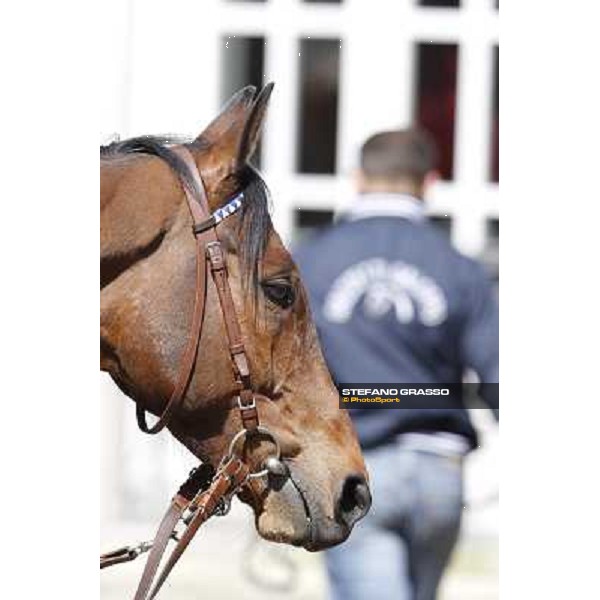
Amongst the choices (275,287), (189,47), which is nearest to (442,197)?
(189,47)

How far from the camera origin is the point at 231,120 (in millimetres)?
2973

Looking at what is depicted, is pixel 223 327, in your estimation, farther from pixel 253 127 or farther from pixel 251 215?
pixel 253 127

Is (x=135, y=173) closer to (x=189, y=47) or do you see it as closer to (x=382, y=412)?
(x=382, y=412)

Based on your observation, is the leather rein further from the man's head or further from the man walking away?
the man's head

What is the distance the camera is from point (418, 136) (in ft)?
12.5

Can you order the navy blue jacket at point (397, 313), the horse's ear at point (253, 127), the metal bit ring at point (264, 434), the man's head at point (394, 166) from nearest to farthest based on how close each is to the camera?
the horse's ear at point (253, 127) < the metal bit ring at point (264, 434) < the navy blue jacket at point (397, 313) < the man's head at point (394, 166)

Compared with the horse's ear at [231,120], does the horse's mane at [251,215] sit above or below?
below

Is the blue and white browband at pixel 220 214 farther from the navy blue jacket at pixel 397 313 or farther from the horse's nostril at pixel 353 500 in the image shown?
the navy blue jacket at pixel 397 313

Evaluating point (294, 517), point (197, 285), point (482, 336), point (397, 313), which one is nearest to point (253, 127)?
point (197, 285)

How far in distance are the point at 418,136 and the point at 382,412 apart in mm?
615

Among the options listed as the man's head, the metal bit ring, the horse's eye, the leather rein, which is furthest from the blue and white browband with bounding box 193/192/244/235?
the man's head

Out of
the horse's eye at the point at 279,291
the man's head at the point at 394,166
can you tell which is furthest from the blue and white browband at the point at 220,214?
the man's head at the point at 394,166

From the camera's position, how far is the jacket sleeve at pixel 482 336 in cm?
351

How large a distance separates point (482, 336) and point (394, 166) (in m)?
0.37
